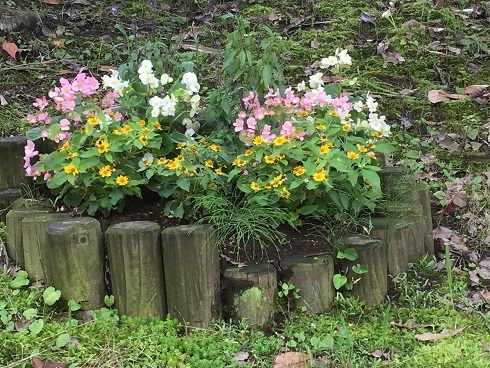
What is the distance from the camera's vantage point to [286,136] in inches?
94.0

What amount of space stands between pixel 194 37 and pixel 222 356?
316cm

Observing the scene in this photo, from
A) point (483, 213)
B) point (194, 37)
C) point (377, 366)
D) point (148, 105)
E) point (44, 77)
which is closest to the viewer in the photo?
point (377, 366)

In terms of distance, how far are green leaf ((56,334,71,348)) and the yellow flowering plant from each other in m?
0.87

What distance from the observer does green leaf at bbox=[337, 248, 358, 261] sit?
236 centimetres

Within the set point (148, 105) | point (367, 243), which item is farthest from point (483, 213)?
point (148, 105)

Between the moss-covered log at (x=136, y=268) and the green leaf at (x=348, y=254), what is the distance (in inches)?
28.5

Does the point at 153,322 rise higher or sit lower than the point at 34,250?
lower

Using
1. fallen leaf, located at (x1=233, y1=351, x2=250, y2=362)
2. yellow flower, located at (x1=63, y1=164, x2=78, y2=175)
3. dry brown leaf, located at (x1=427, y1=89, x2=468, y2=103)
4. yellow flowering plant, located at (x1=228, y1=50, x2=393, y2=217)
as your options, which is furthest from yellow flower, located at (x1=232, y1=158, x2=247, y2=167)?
dry brown leaf, located at (x1=427, y1=89, x2=468, y2=103)

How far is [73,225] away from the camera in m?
2.26

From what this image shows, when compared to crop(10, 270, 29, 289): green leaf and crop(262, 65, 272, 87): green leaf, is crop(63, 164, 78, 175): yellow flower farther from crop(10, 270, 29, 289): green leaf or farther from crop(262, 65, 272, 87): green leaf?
crop(262, 65, 272, 87): green leaf

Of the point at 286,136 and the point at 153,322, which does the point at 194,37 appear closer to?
the point at 286,136

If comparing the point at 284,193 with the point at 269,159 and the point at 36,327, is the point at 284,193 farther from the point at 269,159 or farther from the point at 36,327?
the point at 36,327

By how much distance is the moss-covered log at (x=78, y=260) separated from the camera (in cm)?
224

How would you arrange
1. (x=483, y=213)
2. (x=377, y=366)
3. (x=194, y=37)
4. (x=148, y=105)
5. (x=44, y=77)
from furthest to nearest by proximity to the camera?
(x=194, y=37) < (x=44, y=77) < (x=483, y=213) < (x=148, y=105) < (x=377, y=366)
